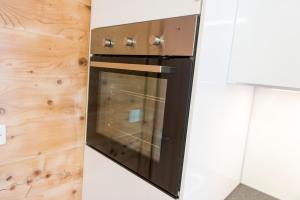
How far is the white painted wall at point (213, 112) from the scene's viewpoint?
2.46 feet

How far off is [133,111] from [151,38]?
337mm

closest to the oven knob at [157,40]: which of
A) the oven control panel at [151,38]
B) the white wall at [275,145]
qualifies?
the oven control panel at [151,38]

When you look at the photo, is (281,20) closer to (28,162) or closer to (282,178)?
(282,178)

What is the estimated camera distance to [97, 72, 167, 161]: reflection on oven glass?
0.86 meters

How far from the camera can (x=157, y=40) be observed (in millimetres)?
825

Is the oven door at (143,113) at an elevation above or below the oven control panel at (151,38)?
below

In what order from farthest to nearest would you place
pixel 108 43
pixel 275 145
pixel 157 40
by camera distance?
1. pixel 275 145
2. pixel 108 43
3. pixel 157 40

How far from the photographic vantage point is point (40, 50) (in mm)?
1019

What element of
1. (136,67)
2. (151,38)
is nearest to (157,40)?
(151,38)

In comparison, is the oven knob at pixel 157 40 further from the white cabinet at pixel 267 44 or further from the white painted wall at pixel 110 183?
the white painted wall at pixel 110 183

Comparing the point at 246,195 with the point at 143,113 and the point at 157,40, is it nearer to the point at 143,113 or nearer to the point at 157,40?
the point at 143,113

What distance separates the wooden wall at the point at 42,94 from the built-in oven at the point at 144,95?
100mm

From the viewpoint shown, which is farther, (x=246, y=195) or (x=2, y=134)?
(x=246, y=195)

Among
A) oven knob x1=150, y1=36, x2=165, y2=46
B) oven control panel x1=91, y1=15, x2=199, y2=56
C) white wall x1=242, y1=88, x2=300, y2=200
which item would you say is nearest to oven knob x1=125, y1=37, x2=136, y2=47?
oven control panel x1=91, y1=15, x2=199, y2=56
